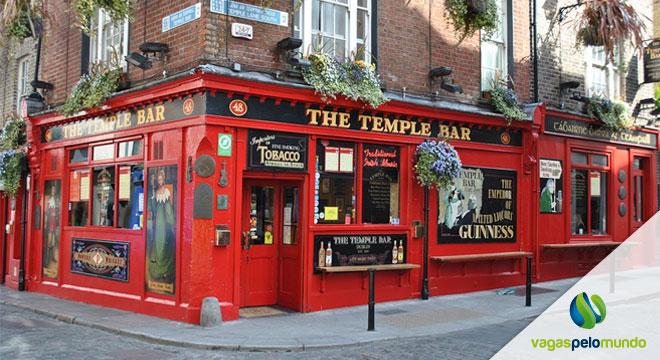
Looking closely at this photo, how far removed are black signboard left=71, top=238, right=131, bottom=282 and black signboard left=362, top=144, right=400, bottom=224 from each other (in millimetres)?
4535

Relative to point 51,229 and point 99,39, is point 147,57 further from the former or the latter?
point 51,229

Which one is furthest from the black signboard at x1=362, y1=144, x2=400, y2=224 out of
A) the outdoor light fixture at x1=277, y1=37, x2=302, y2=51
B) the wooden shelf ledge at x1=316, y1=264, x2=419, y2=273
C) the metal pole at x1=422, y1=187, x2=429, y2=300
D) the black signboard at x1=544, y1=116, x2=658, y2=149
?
the black signboard at x1=544, y1=116, x2=658, y2=149

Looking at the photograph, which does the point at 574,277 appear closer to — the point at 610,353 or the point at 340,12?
the point at 610,353

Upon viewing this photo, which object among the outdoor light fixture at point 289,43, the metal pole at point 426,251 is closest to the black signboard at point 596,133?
the metal pole at point 426,251

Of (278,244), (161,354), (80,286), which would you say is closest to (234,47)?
(278,244)

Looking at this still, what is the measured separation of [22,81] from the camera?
53.6 ft

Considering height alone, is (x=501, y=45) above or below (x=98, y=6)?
above

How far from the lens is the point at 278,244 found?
11359 millimetres

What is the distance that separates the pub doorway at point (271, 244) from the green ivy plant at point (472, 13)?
4549 millimetres

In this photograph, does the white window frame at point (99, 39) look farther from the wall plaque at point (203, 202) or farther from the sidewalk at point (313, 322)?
the sidewalk at point (313, 322)

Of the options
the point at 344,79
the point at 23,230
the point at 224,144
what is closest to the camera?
the point at 224,144

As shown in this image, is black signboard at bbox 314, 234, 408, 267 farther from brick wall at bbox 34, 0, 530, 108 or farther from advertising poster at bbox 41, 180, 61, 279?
advertising poster at bbox 41, 180, 61, 279

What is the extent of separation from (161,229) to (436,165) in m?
5.27

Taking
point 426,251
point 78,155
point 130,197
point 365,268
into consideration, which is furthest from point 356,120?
point 78,155
